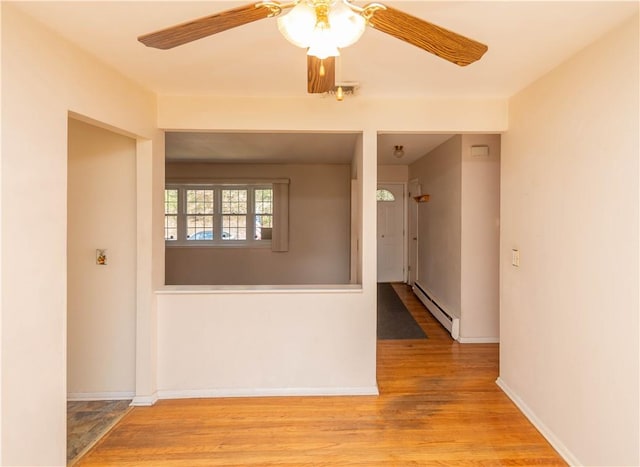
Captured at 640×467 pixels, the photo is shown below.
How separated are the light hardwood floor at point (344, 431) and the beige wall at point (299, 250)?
126 inches

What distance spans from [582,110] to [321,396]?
7.94 feet

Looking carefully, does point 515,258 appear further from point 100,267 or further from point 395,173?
point 395,173

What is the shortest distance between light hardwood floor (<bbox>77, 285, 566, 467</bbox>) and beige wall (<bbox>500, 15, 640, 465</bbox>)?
0.29 metres

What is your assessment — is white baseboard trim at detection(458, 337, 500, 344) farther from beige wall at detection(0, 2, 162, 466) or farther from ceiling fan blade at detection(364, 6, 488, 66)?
beige wall at detection(0, 2, 162, 466)

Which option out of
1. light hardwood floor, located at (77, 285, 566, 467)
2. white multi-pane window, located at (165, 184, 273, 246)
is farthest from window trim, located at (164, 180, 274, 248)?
light hardwood floor, located at (77, 285, 566, 467)

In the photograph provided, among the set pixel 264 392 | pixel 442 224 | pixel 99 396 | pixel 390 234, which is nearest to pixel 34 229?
pixel 99 396

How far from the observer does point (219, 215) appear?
6.00 meters

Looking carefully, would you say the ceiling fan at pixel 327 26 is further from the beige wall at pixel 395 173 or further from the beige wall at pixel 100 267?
the beige wall at pixel 395 173

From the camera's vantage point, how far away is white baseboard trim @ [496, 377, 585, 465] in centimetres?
193

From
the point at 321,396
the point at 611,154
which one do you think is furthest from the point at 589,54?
the point at 321,396

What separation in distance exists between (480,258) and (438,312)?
983 millimetres

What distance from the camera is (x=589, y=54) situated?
179 centimetres

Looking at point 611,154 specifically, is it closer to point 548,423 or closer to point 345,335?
point 548,423

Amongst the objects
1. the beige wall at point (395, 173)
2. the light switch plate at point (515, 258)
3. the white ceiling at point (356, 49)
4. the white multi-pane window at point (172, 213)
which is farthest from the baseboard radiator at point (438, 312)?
the white multi-pane window at point (172, 213)
